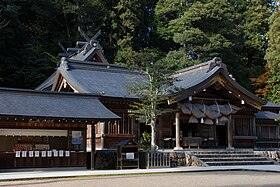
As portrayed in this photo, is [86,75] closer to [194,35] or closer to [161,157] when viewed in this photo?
[161,157]

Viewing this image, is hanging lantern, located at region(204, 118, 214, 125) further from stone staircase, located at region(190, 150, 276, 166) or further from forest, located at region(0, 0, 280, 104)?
forest, located at region(0, 0, 280, 104)

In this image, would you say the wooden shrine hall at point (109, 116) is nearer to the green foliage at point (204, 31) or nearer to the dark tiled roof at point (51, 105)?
the dark tiled roof at point (51, 105)

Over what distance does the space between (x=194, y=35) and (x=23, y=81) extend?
1634 cm

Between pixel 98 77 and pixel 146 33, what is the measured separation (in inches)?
882

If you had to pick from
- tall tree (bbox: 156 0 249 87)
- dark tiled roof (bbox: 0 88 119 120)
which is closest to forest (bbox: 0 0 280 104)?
tall tree (bbox: 156 0 249 87)

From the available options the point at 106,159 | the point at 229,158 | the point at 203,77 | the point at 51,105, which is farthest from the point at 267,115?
the point at 51,105

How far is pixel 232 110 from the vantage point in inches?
888

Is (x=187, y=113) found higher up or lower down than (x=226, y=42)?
lower down

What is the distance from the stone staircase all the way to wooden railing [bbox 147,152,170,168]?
1808 millimetres

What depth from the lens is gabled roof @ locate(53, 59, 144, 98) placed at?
20734 mm

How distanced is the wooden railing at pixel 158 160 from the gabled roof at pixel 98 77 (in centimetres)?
411

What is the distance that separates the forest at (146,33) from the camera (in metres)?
34.5

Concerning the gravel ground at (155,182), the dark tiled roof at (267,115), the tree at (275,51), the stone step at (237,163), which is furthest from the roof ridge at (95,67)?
the tree at (275,51)

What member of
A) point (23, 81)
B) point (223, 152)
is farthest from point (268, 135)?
point (23, 81)
